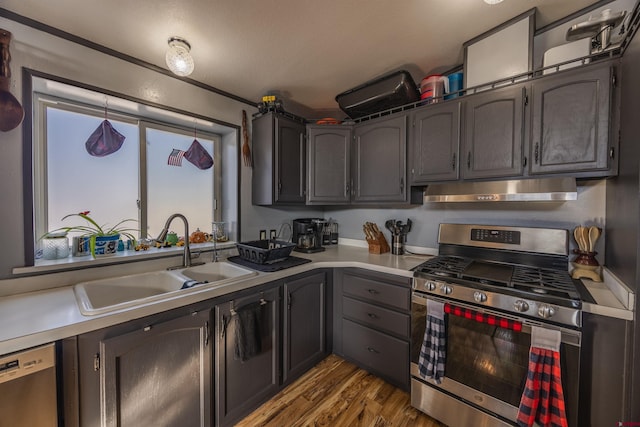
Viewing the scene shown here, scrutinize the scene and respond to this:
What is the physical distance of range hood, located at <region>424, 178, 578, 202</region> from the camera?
138 centimetres

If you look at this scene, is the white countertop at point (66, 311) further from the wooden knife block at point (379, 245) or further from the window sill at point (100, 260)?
the wooden knife block at point (379, 245)

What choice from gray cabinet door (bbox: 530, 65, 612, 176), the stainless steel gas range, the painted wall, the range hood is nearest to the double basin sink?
the stainless steel gas range

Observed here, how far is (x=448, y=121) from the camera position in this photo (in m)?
1.75

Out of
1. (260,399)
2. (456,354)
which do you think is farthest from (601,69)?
(260,399)

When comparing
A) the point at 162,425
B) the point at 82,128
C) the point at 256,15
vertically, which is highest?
the point at 256,15

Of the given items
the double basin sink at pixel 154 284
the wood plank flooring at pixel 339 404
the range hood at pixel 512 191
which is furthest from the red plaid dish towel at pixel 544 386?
the double basin sink at pixel 154 284

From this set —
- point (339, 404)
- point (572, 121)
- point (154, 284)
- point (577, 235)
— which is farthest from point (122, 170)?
point (577, 235)

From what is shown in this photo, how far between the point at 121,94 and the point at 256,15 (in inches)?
41.6

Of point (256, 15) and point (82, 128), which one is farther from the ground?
point (256, 15)

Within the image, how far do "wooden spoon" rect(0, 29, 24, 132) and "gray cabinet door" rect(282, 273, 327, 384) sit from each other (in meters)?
1.76

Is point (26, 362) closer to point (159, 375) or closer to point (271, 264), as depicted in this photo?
point (159, 375)

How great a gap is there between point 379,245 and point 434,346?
1.00 metres

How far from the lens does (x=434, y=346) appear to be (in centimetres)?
143

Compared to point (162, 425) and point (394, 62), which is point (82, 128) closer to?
point (162, 425)
